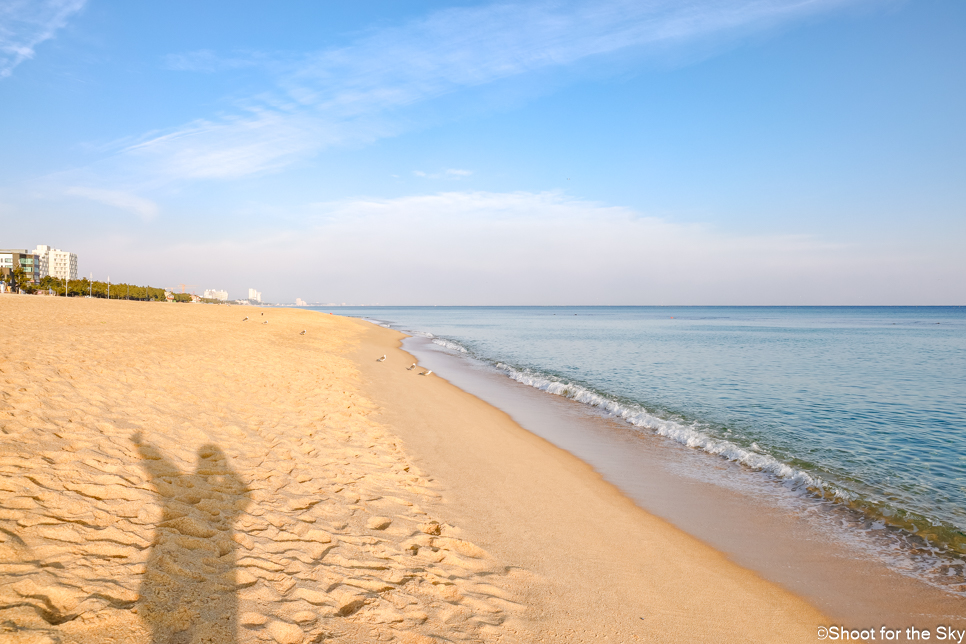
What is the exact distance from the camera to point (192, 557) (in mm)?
3602

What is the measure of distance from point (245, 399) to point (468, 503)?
555cm

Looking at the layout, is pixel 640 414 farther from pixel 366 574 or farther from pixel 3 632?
pixel 3 632

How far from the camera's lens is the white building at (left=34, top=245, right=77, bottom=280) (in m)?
171

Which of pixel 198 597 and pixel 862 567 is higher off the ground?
pixel 198 597

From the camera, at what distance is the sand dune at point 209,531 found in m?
2.97

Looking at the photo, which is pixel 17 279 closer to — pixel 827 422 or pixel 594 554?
pixel 594 554

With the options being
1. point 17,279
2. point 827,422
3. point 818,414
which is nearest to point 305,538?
point 827,422

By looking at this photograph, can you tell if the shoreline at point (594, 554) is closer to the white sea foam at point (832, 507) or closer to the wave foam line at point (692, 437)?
the white sea foam at point (832, 507)

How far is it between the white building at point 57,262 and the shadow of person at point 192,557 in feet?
744

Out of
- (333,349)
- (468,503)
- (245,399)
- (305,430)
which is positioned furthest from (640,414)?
(333,349)

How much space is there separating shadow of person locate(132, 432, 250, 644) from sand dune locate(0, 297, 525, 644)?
1cm

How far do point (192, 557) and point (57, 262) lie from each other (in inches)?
9542

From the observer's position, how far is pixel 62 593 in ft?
9.34

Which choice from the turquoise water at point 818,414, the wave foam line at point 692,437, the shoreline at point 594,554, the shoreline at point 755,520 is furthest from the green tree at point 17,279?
the shoreline at point 755,520
